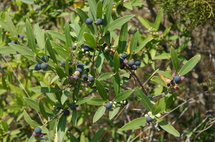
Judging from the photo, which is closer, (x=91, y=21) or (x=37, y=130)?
(x=91, y=21)

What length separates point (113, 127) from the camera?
360cm

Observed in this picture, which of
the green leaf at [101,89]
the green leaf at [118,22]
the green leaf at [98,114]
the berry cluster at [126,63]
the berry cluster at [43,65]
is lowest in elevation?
the green leaf at [98,114]

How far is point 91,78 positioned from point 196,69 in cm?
233

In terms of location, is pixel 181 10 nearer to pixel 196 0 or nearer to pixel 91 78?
pixel 196 0

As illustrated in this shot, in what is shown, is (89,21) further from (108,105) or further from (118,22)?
(108,105)

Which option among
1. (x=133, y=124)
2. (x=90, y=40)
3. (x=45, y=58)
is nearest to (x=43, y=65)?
(x=45, y=58)

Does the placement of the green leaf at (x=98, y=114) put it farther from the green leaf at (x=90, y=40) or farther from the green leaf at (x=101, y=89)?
the green leaf at (x=90, y=40)

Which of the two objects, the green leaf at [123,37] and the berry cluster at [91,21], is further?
the green leaf at [123,37]

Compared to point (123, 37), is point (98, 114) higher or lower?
lower

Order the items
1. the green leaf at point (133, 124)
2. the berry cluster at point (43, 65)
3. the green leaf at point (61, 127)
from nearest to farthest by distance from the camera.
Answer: the berry cluster at point (43, 65), the green leaf at point (133, 124), the green leaf at point (61, 127)

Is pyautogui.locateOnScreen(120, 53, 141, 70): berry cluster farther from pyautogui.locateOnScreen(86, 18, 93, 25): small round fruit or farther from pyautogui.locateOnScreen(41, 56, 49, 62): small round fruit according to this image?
pyautogui.locateOnScreen(41, 56, 49, 62): small round fruit

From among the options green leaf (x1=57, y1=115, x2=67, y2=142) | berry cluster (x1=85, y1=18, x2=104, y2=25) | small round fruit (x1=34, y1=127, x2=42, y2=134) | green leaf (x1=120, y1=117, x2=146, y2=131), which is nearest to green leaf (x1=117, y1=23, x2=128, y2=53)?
berry cluster (x1=85, y1=18, x2=104, y2=25)

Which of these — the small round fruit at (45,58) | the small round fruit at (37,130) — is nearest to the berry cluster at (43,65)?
the small round fruit at (45,58)

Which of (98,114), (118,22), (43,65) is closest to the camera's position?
(43,65)
